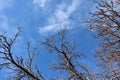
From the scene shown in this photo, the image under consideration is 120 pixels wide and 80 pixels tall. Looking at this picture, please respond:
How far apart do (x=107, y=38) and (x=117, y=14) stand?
1290mm

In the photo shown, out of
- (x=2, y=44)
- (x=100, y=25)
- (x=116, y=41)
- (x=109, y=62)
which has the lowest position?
(x=109, y=62)

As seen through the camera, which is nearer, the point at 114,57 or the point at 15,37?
the point at 114,57

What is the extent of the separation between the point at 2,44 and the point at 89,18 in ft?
18.5

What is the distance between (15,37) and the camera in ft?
64.7

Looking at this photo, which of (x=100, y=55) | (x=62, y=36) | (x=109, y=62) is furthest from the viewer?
(x=62, y=36)

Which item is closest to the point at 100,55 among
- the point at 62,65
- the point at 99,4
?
the point at 99,4

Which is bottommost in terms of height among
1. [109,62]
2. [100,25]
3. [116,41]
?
[109,62]

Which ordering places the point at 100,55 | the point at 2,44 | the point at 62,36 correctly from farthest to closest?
1. the point at 62,36
2. the point at 2,44
3. the point at 100,55

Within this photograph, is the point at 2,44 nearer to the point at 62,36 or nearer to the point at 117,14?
the point at 62,36

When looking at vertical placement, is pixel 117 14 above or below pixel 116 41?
above

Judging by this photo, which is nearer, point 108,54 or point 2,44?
point 108,54

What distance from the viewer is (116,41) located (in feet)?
53.8

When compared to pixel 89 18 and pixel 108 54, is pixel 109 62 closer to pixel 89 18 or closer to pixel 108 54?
pixel 108 54

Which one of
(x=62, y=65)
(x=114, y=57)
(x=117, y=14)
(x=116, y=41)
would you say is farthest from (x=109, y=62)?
(x=62, y=65)
